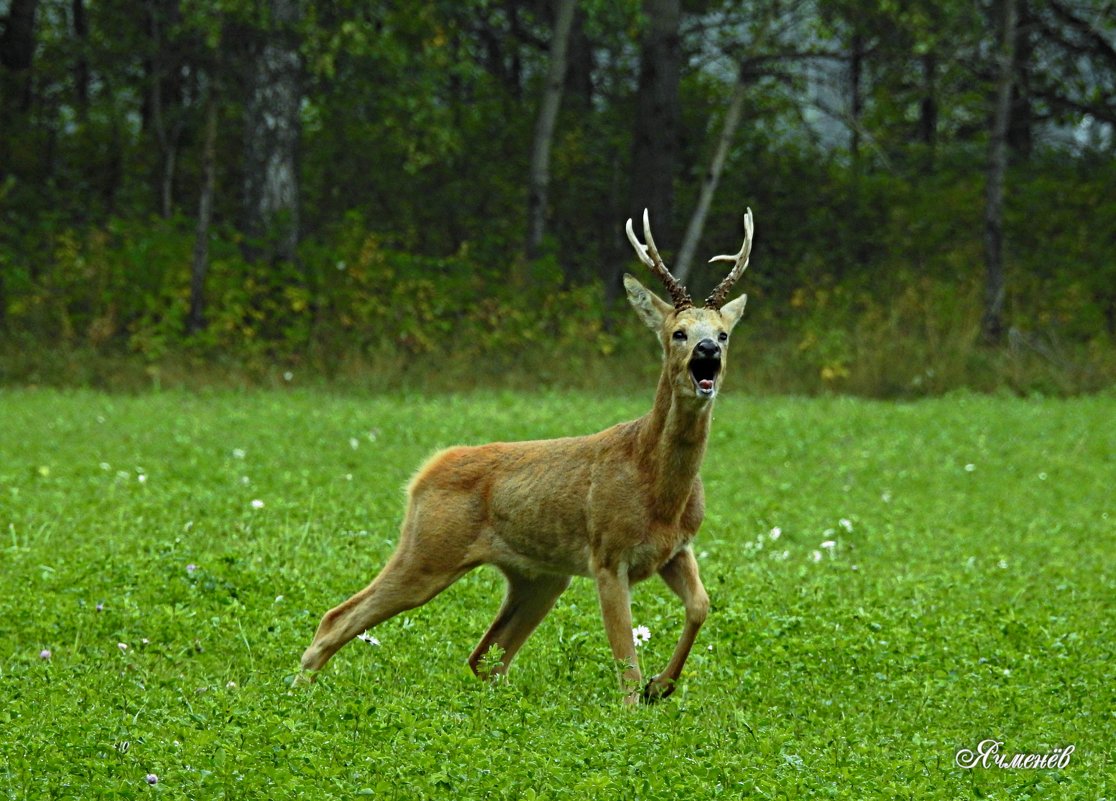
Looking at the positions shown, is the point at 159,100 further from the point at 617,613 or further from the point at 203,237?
the point at 617,613

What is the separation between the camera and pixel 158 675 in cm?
758

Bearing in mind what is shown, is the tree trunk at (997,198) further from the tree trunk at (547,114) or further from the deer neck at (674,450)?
the deer neck at (674,450)

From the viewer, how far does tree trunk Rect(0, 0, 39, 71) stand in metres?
27.2

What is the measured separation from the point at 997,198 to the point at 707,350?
1683 centimetres

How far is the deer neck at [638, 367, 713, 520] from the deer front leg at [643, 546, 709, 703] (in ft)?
0.87

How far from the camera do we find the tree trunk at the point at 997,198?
896 inches

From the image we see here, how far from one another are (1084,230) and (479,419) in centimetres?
1258

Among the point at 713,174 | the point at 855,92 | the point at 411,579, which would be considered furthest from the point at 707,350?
the point at 855,92

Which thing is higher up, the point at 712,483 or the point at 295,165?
the point at 295,165

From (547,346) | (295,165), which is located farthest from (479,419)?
(295,165)

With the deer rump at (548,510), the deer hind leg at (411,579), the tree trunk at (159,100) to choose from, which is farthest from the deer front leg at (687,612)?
the tree trunk at (159,100)

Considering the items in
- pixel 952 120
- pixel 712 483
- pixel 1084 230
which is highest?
pixel 952 120

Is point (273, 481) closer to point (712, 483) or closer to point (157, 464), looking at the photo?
point (157, 464)
